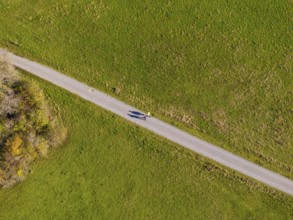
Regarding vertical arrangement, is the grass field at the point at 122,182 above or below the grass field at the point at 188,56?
below

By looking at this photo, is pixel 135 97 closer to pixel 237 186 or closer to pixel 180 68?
pixel 180 68

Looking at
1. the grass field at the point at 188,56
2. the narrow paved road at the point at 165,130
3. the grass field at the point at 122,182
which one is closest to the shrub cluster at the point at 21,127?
the grass field at the point at 122,182

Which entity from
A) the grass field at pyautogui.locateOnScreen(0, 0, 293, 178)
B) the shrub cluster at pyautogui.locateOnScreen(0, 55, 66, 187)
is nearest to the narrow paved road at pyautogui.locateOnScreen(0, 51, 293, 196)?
the grass field at pyautogui.locateOnScreen(0, 0, 293, 178)

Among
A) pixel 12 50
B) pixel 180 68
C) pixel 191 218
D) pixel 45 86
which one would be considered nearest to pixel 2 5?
pixel 12 50

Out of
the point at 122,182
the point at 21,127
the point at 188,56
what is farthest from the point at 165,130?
the point at 21,127

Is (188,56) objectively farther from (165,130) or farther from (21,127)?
(21,127)

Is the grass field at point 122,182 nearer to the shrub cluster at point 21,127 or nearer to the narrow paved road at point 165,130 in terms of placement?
the narrow paved road at point 165,130
